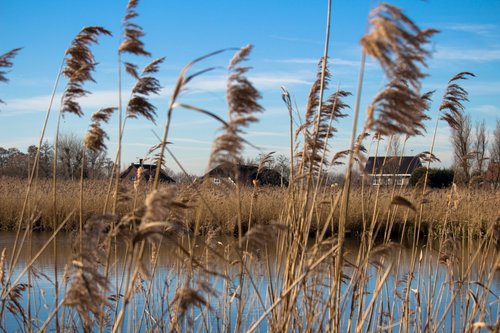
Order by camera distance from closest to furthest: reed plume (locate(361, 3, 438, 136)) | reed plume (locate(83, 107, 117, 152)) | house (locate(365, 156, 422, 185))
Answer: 1. reed plume (locate(361, 3, 438, 136))
2. reed plume (locate(83, 107, 117, 152))
3. house (locate(365, 156, 422, 185))

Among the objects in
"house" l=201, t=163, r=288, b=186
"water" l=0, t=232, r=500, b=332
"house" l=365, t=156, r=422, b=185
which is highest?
"house" l=365, t=156, r=422, b=185

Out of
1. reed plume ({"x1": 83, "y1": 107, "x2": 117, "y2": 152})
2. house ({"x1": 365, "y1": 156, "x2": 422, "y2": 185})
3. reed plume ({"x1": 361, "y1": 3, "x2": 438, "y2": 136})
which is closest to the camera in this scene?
reed plume ({"x1": 361, "y1": 3, "x2": 438, "y2": 136})

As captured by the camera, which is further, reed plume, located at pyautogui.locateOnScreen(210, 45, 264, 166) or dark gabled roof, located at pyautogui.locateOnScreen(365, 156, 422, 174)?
dark gabled roof, located at pyautogui.locateOnScreen(365, 156, 422, 174)

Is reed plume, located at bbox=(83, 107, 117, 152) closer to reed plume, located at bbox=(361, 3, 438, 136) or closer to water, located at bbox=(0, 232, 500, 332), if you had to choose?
water, located at bbox=(0, 232, 500, 332)

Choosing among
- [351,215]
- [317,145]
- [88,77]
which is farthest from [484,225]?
[88,77]

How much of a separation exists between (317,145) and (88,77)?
1.22 metres

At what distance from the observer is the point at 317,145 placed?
325cm

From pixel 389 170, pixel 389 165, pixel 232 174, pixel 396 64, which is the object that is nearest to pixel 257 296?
pixel 389 170

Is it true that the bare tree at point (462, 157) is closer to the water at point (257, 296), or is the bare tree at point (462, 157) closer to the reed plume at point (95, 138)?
the water at point (257, 296)

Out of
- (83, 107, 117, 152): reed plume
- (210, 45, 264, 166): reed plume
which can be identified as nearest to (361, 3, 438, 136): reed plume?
(210, 45, 264, 166): reed plume

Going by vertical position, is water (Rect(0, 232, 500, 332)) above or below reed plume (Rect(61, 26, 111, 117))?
below

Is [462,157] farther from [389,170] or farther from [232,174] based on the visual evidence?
[232,174]

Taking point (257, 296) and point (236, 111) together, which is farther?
point (257, 296)

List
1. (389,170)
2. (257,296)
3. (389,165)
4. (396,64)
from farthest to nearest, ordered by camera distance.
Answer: (257,296) < (389,170) < (389,165) < (396,64)
